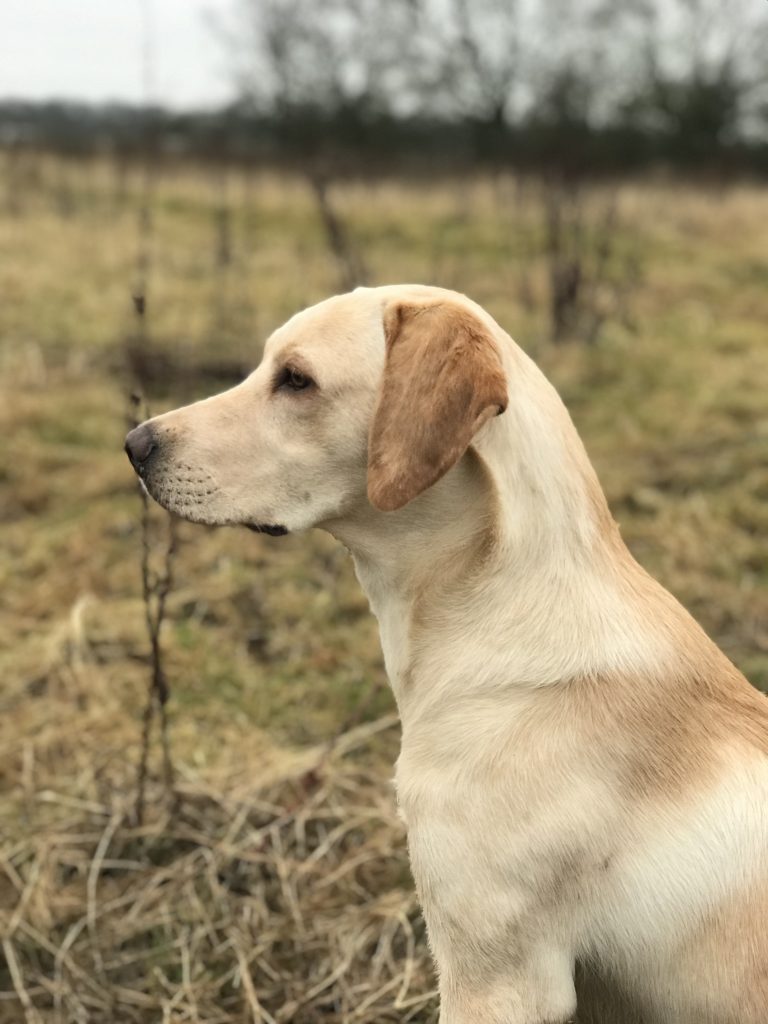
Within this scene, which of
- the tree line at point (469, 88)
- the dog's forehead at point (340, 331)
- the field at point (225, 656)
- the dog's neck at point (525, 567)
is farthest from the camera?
the tree line at point (469, 88)

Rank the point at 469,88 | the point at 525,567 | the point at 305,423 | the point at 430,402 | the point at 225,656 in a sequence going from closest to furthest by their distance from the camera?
the point at 430,402 < the point at 525,567 < the point at 305,423 < the point at 225,656 < the point at 469,88

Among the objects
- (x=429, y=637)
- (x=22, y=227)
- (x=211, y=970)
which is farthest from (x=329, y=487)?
(x=22, y=227)

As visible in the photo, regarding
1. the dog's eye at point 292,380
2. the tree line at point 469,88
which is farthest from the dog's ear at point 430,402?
the tree line at point 469,88

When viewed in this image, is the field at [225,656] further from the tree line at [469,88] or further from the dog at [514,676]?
the tree line at [469,88]

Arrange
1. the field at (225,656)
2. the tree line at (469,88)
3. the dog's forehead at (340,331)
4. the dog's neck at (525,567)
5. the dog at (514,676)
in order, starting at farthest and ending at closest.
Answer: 1. the tree line at (469,88)
2. the field at (225,656)
3. the dog's forehead at (340,331)
4. the dog's neck at (525,567)
5. the dog at (514,676)

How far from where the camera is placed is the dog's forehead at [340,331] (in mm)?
2129

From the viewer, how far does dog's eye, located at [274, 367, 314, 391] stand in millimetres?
2154

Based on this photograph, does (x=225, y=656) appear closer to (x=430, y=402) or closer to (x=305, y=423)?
(x=305, y=423)

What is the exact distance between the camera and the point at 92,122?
108ft

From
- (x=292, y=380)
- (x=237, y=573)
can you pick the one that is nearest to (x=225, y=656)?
(x=237, y=573)

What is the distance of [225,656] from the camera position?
171 inches

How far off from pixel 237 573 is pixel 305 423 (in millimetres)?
2978

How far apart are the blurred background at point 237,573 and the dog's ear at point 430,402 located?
41.8 inches

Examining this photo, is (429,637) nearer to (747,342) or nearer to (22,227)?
(747,342)
